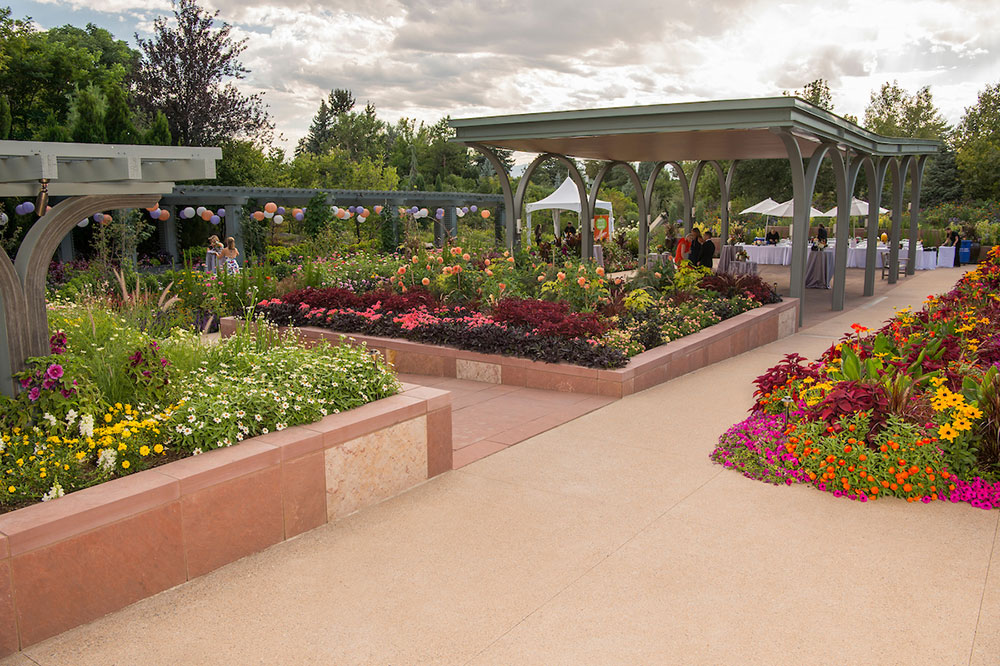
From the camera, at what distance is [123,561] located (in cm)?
319

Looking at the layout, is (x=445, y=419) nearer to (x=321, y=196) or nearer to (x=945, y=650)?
(x=945, y=650)

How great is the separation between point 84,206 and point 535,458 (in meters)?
3.23

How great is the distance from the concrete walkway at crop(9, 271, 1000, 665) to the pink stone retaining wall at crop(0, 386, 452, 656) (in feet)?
0.30

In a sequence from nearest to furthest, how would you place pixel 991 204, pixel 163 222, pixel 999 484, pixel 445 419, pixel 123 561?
pixel 123 561, pixel 999 484, pixel 445 419, pixel 163 222, pixel 991 204

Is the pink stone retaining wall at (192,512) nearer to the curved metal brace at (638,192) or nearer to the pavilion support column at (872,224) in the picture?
the pavilion support column at (872,224)

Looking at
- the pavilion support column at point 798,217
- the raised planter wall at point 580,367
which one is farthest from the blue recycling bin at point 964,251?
the raised planter wall at point 580,367

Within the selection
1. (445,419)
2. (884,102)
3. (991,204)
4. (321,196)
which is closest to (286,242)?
(321,196)

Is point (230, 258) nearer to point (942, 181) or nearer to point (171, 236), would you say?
point (171, 236)

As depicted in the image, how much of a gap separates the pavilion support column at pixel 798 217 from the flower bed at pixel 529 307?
3.02 feet

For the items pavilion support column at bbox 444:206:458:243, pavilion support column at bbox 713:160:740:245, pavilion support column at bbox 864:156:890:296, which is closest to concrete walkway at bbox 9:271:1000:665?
pavilion support column at bbox 864:156:890:296

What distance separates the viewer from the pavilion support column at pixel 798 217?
10.6 meters

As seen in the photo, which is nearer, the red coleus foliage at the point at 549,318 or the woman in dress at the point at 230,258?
the red coleus foliage at the point at 549,318

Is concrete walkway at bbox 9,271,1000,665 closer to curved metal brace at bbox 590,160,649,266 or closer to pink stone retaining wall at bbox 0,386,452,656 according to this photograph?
pink stone retaining wall at bbox 0,386,452,656

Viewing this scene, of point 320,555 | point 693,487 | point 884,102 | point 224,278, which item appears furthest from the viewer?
point 884,102
